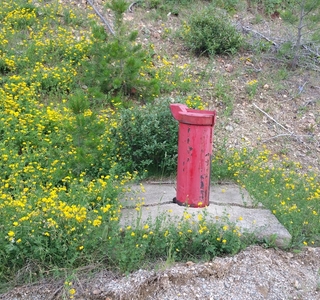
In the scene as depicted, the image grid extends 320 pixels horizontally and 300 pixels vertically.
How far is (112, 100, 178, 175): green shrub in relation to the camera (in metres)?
5.35

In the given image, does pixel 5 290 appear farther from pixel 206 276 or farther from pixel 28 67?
pixel 28 67

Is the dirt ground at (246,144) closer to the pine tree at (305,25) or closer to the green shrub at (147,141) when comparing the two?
the pine tree at (305,25)

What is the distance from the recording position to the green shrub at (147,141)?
5348mm

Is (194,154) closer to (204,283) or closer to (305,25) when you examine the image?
(204,283)

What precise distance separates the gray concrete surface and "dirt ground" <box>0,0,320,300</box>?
0.23 meters

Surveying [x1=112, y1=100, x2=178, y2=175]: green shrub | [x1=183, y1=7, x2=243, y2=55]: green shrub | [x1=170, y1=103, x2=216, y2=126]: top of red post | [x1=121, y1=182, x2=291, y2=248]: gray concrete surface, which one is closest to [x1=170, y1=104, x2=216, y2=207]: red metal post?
[x1=170, y1=103, x2=216, y2=126]: top of red post

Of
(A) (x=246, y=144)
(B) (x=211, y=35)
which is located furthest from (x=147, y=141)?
(B) (x=211, y=35)

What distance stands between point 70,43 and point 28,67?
0.85 m

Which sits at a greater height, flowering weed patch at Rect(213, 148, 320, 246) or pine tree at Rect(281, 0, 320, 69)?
pine tree at Rect(281, 0, 320, 69)

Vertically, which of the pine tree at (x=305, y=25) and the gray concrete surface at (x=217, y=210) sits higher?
the pine tree at (x=305, y=25)

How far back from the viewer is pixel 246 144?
664 cm

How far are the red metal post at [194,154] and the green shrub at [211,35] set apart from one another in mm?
4032

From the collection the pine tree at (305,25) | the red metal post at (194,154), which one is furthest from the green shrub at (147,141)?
the pine tree at (305,25)

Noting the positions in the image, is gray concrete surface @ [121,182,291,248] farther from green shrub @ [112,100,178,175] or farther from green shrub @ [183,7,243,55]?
green shrub @ [183,7,243,55]
